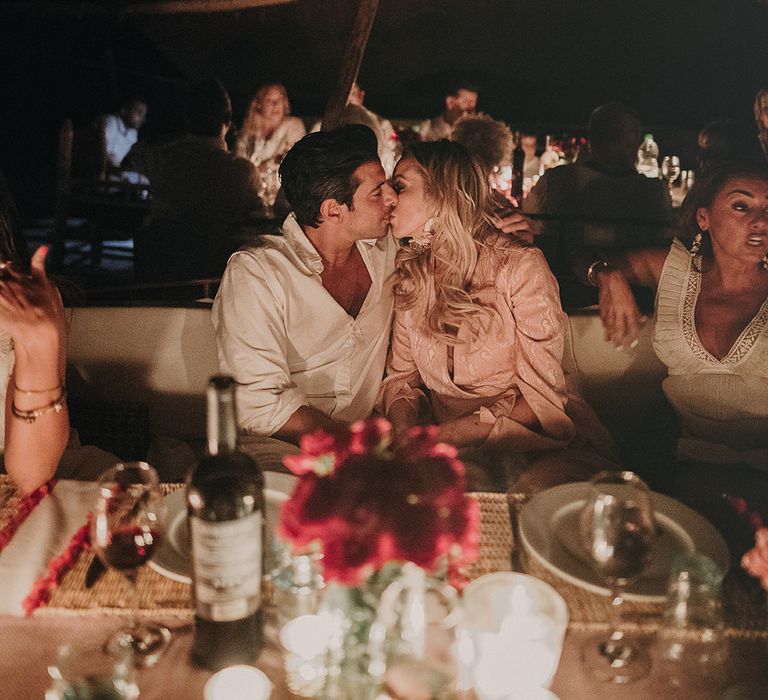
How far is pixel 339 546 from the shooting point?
70 centimetres

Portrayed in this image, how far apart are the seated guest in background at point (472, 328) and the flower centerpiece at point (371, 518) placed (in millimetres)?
1227

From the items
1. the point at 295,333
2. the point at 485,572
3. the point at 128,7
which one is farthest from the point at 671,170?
the point at 485,572

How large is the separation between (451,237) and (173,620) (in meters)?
1.39

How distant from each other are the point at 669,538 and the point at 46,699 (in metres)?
0.96

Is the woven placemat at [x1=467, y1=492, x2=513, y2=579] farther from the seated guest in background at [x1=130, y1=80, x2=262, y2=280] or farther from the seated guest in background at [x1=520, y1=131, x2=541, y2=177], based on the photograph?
the seated guest in background at [x1=520, y1=131, x2=541, y2=177]

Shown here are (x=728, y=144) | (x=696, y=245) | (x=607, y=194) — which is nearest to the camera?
(x=696, y=245)

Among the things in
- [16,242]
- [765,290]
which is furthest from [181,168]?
[765,290]

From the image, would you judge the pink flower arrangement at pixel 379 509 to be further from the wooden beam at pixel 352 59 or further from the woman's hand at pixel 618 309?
the wooden beam at pixel 352 59

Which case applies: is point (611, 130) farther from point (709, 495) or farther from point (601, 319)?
point (709, 495)

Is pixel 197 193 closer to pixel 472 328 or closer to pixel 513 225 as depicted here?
pixel 513 225

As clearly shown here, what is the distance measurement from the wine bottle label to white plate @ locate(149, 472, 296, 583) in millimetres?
148

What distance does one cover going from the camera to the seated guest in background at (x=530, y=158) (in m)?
5.13

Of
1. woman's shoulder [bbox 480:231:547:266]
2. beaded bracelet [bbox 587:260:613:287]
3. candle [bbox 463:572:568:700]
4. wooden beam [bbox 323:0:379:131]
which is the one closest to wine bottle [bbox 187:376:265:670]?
candle [bbox 463:572:568:700]

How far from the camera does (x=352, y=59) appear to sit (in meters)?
3.80
